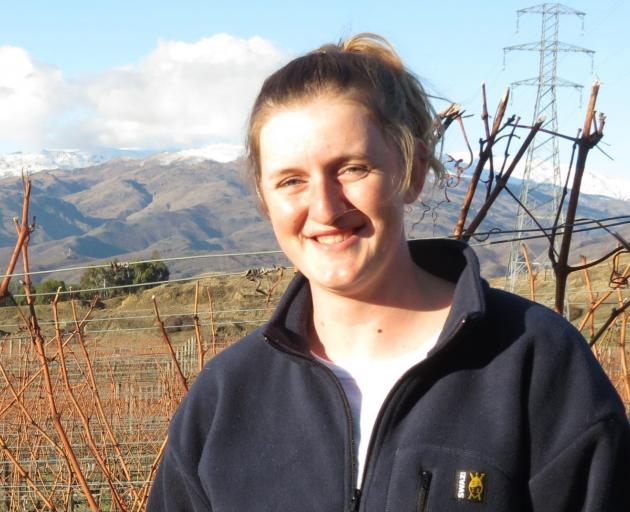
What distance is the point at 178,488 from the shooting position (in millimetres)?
1517

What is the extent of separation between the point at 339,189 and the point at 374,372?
0.89 ft

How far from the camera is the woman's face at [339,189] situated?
135 centimetres

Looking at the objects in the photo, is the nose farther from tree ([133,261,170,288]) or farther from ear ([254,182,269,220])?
tree ([133,261,170,288])

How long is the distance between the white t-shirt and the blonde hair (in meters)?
0.25

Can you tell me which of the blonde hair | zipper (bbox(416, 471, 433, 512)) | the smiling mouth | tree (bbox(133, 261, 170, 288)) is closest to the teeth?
the smiling mouth

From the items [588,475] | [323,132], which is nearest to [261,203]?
[323,132]

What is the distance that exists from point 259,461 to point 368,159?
0.47 metres

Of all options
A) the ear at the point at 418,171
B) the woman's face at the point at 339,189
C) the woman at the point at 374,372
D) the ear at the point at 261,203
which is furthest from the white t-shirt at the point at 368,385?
the ear at the point at 261,203

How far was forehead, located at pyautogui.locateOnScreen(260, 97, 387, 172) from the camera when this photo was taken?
135cm

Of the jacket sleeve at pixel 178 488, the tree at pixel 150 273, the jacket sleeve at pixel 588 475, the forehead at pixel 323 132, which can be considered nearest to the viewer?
the jacket sleeve at pixel 588 475

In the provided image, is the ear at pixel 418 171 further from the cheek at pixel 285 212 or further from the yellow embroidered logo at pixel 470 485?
the yellow embroidered logo at pixel 470 485

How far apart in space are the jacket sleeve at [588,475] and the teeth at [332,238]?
0.41m

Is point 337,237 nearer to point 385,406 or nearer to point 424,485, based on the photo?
point 385,406

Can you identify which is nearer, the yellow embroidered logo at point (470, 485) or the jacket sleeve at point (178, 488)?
the yellow embroidered logo at point (470, 485)
